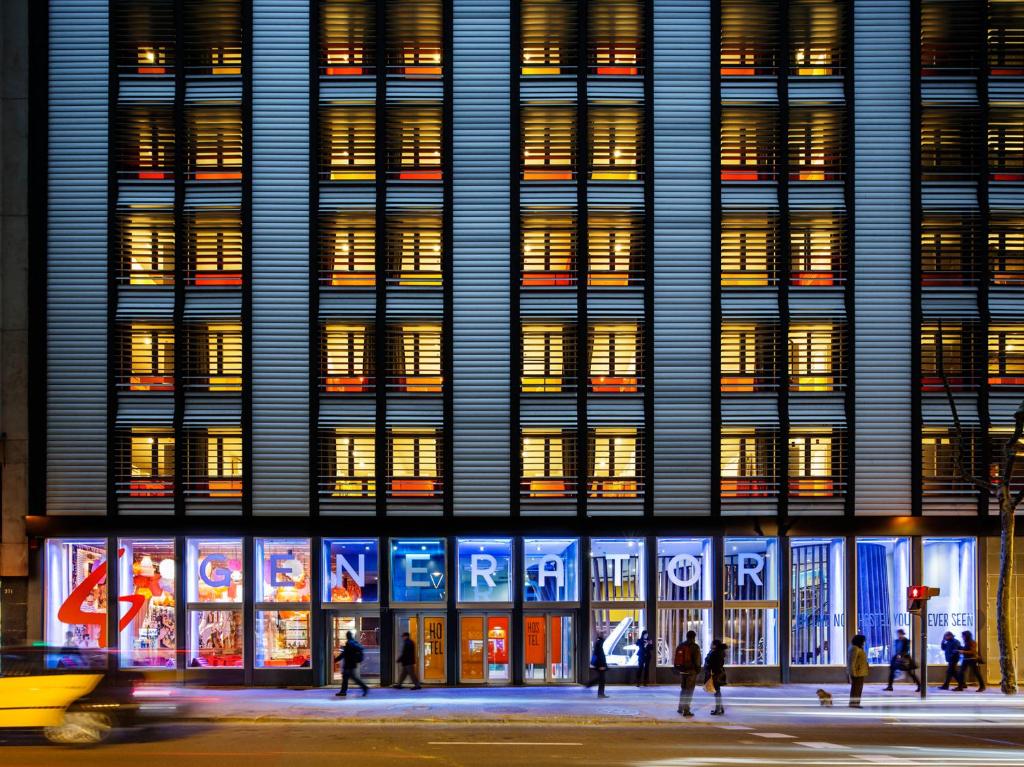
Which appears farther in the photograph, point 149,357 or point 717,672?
point 149,357

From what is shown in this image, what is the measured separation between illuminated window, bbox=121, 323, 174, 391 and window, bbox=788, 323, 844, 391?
17.6 meters

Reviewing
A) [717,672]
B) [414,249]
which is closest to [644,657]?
[717,672]

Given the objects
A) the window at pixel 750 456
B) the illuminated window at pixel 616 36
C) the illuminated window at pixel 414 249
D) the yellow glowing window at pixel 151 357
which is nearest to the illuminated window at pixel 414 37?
the illuminated window at pixel 414 249

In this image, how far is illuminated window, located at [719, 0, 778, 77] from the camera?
29688 millimetres

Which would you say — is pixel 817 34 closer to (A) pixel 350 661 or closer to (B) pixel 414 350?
(B) pixel 414 350

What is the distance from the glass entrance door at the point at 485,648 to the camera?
→ 28.4 metres

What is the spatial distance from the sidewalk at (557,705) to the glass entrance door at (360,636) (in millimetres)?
1143

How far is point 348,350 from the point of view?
29.2m

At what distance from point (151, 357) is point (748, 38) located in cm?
1923

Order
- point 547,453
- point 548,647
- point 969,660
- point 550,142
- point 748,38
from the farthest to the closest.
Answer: point 748,38 < point 550,142 < point 547,453 < point 548,647 < point 969,660

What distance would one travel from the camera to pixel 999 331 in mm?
29703

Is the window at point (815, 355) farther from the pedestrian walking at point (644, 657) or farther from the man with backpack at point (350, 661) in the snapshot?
the man with backpack at point (350, 661)

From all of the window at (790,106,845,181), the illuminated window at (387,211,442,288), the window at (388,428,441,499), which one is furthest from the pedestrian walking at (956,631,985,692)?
the illuminated window at (387,211,442,288)

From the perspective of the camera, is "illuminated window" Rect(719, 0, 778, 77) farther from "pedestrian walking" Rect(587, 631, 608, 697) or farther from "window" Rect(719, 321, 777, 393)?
"pedestrian walking" Rect(587, 631, 608, 697)
